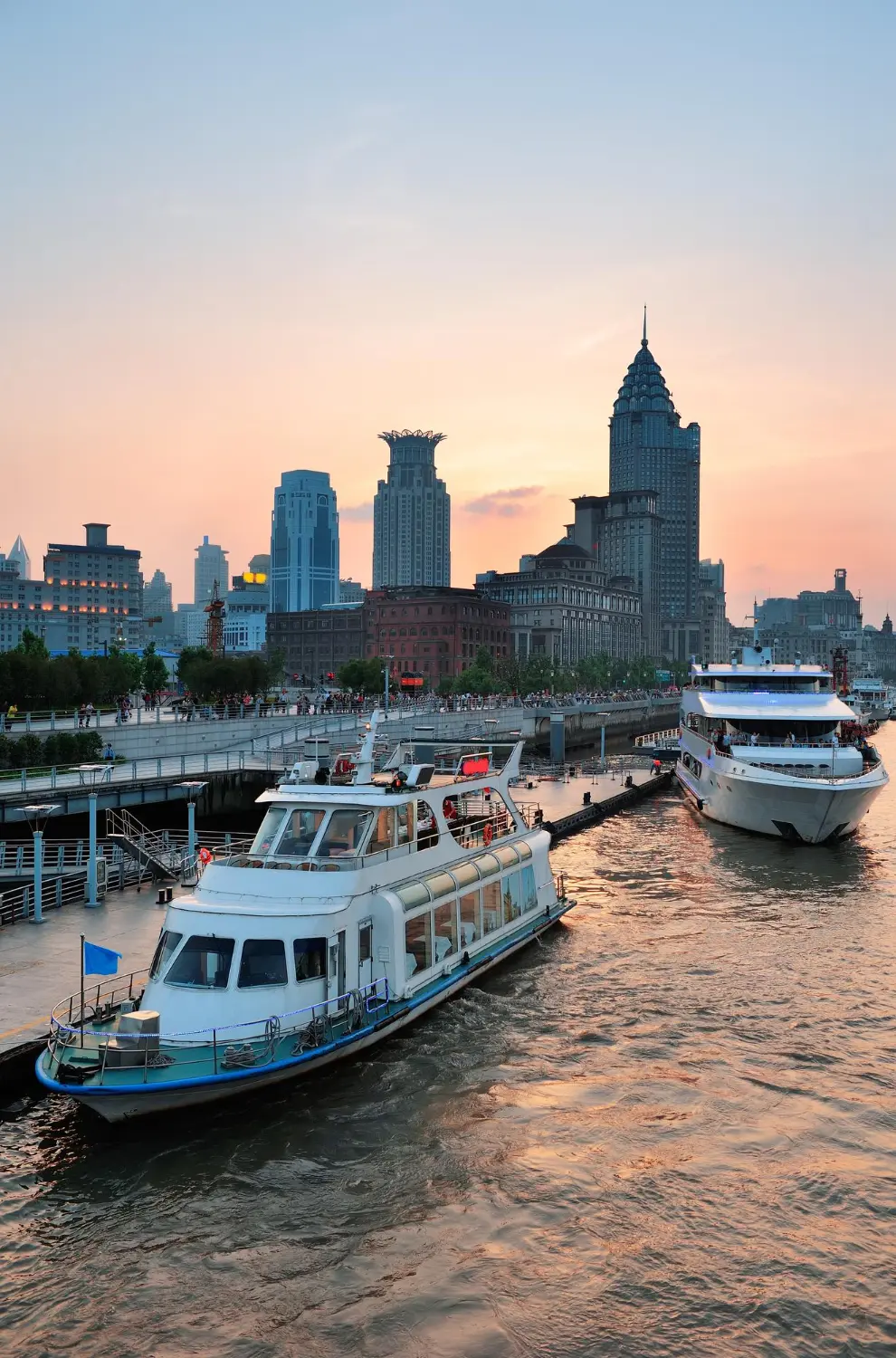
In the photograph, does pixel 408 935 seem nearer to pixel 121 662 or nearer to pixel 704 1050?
pixel 704 1050

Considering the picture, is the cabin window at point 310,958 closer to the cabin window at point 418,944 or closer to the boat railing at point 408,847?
the boat railing at point 408,847

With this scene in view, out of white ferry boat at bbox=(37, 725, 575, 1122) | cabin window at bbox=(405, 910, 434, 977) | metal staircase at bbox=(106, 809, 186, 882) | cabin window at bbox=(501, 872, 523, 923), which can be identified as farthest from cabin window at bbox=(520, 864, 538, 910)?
metal staircase at bbox=(106, 809, 186, 882)

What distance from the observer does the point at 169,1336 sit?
14.3 m

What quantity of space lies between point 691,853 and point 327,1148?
3458 centimetres

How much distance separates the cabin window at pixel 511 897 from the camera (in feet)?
104

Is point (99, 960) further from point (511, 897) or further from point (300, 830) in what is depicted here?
point (511, 897)

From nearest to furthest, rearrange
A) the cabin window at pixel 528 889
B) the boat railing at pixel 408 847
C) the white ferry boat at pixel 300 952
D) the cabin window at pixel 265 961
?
1. the white ferry boat at pixel 300 952
2. the cabin window at pixel 265 961
3. the boat railing at pixel 408 847
4. the cabin window at pixel 528 889

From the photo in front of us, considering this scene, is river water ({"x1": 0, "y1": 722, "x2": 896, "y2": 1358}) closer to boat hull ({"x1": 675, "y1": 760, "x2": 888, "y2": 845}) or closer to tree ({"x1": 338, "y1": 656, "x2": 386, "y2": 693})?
boat hull ({"x1": 675, "y1": 760, "x2": 888, "y2": 845})

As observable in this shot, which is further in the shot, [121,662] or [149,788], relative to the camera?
[121,662]

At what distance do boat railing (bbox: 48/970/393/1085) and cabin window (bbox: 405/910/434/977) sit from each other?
9.86 feet

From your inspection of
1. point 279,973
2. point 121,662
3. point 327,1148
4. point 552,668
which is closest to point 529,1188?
point 327,1148

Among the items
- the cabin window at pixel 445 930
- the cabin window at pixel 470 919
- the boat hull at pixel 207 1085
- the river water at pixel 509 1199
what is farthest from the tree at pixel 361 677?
the boat hull at pixel 207 1085

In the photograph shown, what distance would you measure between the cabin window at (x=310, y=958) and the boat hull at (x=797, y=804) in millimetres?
34797

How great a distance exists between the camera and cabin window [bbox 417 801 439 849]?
27188 mm
